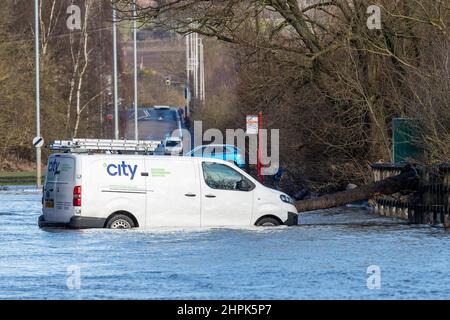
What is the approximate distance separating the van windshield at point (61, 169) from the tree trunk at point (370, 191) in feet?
20.9

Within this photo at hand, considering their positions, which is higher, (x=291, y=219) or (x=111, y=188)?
(x=111, y=188)

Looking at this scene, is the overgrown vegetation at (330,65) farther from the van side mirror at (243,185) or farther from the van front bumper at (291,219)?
the van side mirror at (243,185)

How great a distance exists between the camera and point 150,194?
23.6 m

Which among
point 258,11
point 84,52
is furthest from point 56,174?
point 84,52

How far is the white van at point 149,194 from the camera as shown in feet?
76.7

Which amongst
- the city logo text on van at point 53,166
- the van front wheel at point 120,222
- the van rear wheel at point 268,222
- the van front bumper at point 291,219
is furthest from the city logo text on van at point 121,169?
the van front bumper at point 291,219

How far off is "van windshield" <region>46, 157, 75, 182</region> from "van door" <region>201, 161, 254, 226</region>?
8.12 feet

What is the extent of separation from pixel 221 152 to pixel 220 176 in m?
27.2

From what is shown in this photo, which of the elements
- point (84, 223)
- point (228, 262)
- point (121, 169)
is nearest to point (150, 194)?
point (121, 169)

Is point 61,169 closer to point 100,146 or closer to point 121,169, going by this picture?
point 121,169

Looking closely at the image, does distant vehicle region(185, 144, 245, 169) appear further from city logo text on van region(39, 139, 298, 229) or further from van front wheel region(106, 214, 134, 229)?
van front wheel region(106, 214, 134, 229)

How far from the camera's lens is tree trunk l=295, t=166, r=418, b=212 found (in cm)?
2766

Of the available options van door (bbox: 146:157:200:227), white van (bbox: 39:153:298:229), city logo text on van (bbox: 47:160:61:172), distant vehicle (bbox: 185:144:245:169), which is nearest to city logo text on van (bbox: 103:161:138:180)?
white van (bbox: 39:153:298:229)
